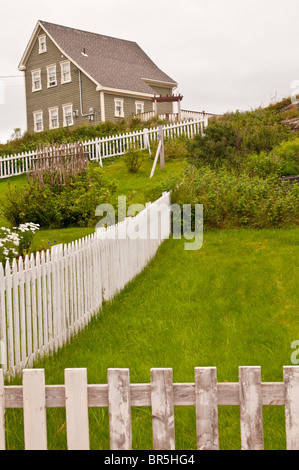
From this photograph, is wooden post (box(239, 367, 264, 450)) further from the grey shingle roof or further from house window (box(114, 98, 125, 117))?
house window (box(114, 98, 125, 117))

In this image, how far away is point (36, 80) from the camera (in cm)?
3916

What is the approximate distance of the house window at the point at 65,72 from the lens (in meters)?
37.0

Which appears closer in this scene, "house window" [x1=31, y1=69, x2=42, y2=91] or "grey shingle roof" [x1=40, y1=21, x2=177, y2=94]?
"grey shingle roof" [x1=40, y1=21, x2=177, y2=94]

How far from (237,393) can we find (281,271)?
6156mm

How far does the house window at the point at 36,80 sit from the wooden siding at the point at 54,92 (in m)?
0.27

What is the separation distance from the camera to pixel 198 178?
1414 centimetres

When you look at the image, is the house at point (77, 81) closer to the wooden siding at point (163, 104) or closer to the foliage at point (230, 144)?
the wooden siding at point (163, 104)

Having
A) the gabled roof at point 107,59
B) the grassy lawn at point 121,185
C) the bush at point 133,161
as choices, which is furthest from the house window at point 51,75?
the bush at point 133,161

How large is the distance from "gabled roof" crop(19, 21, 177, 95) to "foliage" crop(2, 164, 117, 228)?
21968 millimetres

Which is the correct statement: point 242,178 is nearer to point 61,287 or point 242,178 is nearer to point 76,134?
point 61,287

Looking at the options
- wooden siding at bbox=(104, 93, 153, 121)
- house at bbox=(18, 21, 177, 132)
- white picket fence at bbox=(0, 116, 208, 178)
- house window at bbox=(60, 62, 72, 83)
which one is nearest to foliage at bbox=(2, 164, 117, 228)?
white picket fence at bbox=(0, 116, 208, 178)

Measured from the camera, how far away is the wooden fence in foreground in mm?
3156

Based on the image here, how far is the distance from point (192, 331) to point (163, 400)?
11.3 ft
